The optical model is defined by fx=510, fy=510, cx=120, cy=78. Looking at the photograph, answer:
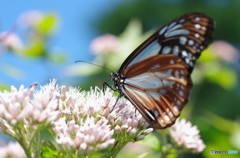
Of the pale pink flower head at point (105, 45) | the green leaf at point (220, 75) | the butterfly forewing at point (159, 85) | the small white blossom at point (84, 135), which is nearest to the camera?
the small white blossom at point (84, 135)

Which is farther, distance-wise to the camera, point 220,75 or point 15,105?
point 220,75

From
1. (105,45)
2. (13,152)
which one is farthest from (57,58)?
(13,152)

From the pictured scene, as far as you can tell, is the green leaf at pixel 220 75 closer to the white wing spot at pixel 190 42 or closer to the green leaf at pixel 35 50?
the green leaf at pixel 35 50

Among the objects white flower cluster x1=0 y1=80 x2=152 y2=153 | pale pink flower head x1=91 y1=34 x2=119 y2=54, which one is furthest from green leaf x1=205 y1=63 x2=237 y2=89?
white flower cluster x1=0 y1=80 x2=152 y2=153

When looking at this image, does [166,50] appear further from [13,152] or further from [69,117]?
[13,152]

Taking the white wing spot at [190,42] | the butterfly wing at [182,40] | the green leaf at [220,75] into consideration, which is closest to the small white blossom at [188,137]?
the butterfly wing at [182,40]
